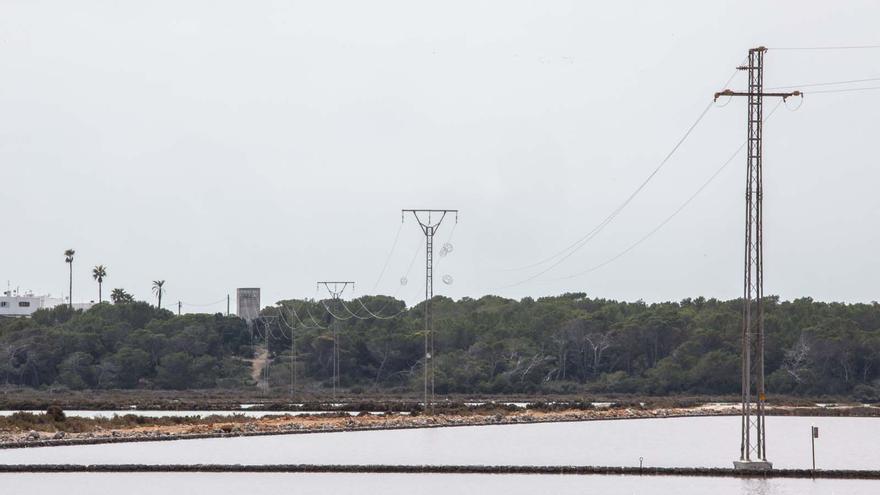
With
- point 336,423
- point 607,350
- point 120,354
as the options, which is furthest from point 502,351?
point 336,423

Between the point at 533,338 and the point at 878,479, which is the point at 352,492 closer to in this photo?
the point at 878,479

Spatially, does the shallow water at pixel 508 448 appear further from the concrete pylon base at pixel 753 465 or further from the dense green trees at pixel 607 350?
the dense green trees at pixel 607 350

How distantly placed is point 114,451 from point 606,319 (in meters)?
107

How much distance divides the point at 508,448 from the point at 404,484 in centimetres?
1824

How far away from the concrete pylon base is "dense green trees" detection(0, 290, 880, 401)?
90134 millimetres

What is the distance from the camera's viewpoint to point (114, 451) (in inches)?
2596

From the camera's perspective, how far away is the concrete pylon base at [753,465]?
5184cm

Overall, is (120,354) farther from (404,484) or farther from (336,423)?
(404,484)

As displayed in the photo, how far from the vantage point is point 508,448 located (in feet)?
225

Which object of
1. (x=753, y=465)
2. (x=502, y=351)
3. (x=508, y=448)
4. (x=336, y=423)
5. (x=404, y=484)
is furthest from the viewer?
(x=502, y=351)

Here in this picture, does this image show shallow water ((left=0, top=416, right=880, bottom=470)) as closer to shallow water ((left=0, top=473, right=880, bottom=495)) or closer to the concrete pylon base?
the concrete pylon base

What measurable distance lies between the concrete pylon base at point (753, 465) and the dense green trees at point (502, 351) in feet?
296

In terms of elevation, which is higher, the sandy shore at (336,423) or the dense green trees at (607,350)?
the dense green trees at (607,350)

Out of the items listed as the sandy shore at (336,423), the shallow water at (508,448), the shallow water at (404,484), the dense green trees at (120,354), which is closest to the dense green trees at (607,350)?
the dense green trees at (120,354)
